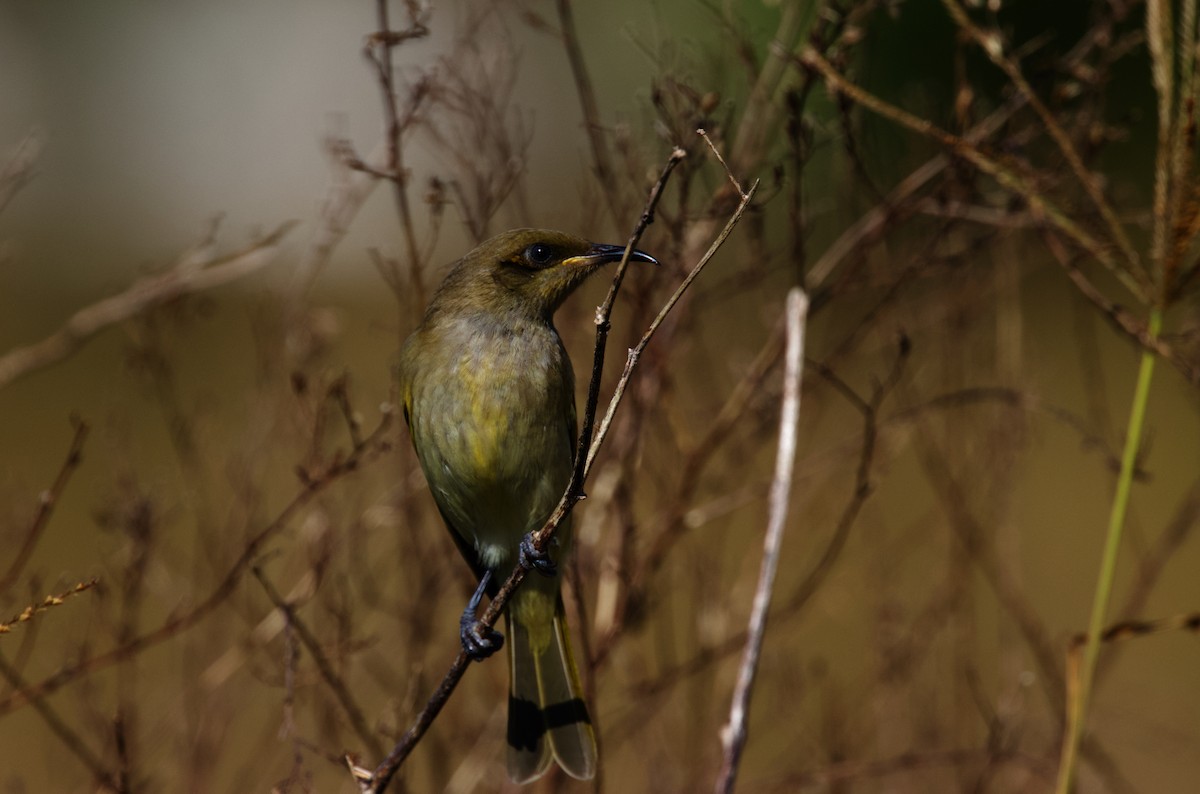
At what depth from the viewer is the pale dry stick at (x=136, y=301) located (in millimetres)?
3730

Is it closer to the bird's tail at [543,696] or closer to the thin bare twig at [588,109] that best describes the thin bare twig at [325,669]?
the bird's tail at [543,696]

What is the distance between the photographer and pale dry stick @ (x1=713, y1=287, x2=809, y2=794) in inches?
112

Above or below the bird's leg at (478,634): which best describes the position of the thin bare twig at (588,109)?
above

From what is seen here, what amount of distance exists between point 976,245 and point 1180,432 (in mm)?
11676

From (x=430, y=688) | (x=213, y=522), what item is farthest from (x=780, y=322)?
(x=213, y=522)

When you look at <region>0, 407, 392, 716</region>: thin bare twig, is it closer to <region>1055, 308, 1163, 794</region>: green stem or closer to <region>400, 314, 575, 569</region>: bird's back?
<region>400, 314, 575, 569</region>: bird's back

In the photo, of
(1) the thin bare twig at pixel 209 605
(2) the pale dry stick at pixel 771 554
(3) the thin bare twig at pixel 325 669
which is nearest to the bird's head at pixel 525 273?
(1) the thin bare twig at pixel 209 605

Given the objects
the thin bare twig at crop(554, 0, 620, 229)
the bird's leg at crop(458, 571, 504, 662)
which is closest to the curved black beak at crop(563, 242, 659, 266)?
the thin bare twig at crop(554, 0, 620, 229)

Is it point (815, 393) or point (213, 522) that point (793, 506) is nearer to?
point (815, 393)

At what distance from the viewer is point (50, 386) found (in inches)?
537

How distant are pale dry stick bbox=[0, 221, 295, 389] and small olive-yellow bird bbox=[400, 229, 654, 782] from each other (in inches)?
27.0

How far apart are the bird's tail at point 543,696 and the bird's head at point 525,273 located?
32.1 inches

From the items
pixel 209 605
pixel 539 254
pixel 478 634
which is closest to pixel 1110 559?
pixel 478 634

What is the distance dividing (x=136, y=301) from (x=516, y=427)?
1.33m
